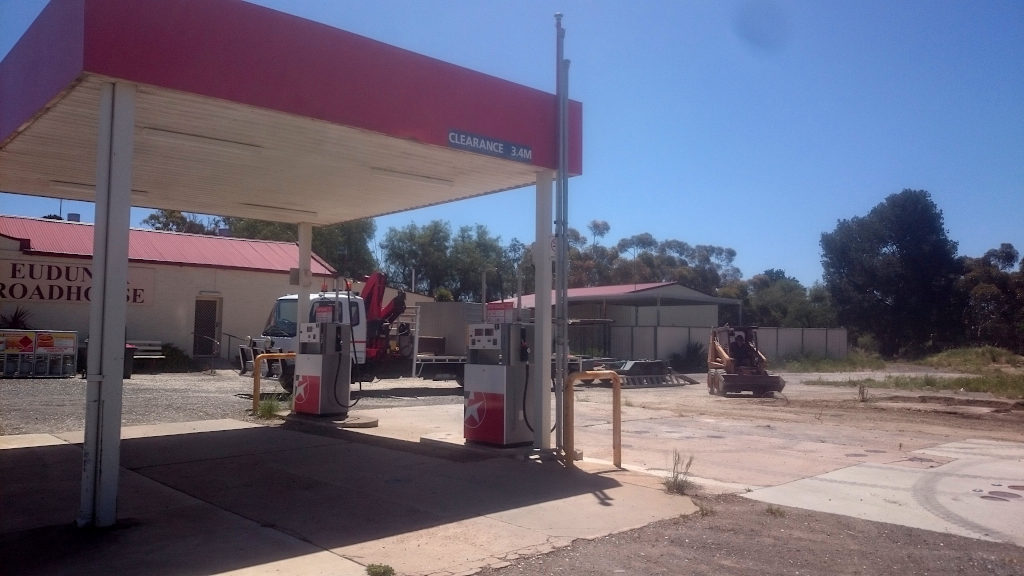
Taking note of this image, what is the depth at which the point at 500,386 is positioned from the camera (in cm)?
1066

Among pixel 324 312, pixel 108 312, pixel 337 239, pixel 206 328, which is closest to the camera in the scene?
pixel 108 312

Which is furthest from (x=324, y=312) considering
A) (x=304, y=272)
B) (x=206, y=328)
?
(x=206, y=328)

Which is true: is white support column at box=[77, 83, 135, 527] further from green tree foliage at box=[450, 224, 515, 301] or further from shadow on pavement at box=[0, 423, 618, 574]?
green tree foliage at box=[450, 224, 515, 301]

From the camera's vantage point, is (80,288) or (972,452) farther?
(80,288)

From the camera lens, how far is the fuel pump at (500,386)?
1066 centimetres

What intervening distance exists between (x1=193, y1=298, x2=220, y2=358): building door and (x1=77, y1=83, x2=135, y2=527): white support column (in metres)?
24.8

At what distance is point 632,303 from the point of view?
4788 cm

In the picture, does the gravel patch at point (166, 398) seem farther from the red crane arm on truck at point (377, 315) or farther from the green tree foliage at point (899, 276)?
the green tree foliage at point (899, 276)

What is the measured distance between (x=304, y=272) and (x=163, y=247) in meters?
18.9

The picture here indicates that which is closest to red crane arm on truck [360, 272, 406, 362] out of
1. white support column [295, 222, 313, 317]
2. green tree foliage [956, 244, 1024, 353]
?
white support column [295, 222, 313, 317]

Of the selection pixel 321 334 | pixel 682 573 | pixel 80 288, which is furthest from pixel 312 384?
pixel 80 288

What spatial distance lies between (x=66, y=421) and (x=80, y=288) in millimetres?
16154

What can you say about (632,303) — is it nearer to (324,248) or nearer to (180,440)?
(324,248)

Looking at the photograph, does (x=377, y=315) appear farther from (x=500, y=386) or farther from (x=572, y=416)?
(x=572, y=416)
